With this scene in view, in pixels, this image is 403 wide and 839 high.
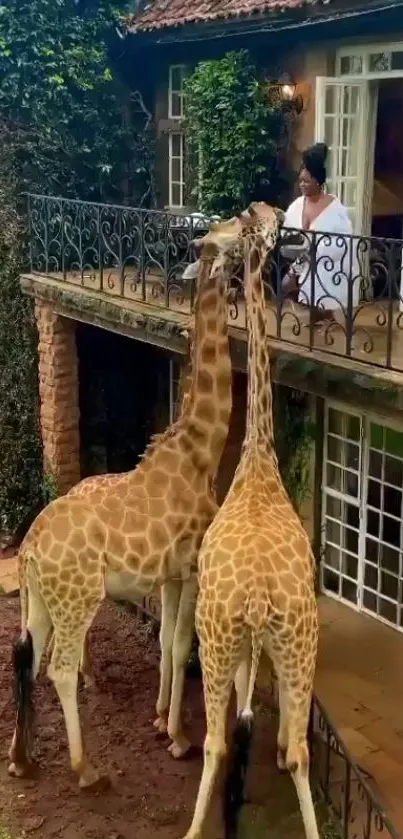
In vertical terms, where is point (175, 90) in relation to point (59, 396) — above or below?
above

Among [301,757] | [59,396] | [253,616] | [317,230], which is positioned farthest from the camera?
[59,396]

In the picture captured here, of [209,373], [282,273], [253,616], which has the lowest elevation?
[253,616]

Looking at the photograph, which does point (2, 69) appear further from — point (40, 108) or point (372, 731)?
point (372, 731)

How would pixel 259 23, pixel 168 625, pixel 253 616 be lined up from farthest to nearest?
pixel 259 23 < pixel 168 625 < pixel 253 616

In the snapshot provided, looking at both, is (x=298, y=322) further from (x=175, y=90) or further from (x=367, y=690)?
(x=175, y=90)

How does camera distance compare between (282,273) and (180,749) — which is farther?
(282,273)

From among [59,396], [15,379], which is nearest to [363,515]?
[59,396]

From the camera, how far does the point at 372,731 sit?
751cm

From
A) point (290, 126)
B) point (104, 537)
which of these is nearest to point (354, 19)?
point (290, 126)

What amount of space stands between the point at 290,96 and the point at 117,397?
4.27 metres

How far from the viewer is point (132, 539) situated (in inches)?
259

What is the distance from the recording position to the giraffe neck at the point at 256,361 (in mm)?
6059

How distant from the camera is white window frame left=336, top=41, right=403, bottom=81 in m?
9.09

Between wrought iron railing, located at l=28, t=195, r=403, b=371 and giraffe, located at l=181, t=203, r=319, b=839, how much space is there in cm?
122
